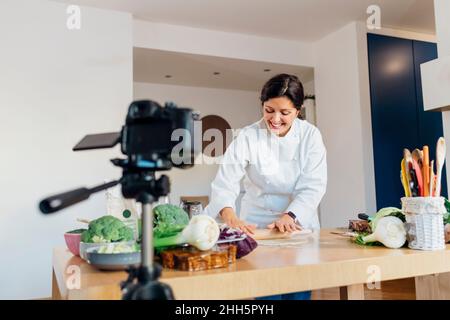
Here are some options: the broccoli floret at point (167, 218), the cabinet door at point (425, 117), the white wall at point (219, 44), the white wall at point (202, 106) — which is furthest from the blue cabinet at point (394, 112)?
the broccoli floret at point (167, 218)

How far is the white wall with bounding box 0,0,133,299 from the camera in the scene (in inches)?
104

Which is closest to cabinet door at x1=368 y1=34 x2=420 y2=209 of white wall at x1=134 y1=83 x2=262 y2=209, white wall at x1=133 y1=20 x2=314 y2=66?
white wall at x1=133 y1=20 x2=314 y2=66

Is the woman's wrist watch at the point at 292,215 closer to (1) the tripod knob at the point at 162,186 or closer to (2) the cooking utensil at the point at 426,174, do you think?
(2) the cooking utensil at the point at 426,174

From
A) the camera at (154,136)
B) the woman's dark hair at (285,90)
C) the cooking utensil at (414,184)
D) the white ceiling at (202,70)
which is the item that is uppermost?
the white ceiling at (202,70)

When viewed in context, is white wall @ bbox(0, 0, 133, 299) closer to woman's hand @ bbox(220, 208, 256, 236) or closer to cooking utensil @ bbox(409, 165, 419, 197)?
woman's hand @ bbox(220, 208, 256, 236)

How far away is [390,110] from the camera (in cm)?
344

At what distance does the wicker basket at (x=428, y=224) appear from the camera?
85 centimetres

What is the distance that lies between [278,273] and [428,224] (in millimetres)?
406

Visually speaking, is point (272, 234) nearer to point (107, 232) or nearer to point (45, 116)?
point (107, 232)

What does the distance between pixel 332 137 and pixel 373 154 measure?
0.44m

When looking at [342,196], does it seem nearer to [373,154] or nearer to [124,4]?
[373,154]

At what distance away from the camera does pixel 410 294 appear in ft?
8.09

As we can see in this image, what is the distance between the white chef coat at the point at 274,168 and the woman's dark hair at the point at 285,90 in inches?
4.8

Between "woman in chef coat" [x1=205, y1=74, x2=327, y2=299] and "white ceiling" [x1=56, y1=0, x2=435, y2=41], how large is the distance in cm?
177
